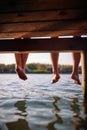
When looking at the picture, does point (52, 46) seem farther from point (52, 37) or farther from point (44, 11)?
point (44, 11)

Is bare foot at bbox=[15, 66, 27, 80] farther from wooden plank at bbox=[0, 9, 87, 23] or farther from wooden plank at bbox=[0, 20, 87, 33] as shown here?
wooden plank at bbox=[0, 9, 87, 23]

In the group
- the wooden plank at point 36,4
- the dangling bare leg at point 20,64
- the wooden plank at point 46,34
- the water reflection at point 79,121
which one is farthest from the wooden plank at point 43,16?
the dangling bare leg at point 20,64

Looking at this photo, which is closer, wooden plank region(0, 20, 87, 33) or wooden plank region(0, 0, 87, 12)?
wooden plank region(0, 0, 87, 12)

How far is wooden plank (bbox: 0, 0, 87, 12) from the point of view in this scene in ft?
9.81

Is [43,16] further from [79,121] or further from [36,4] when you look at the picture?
[79,121]

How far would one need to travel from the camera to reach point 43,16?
3393mm

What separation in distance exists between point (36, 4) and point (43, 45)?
1766mm

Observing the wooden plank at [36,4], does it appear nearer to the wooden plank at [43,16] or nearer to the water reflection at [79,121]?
the wooden plank at [43,16]

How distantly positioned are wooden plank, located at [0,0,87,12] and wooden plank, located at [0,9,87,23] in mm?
126

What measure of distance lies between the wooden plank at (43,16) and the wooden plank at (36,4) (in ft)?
0.41

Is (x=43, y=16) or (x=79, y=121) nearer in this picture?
(x=43, y=16)

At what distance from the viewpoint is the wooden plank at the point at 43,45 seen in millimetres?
4738

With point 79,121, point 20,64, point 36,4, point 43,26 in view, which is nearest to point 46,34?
point 43,26

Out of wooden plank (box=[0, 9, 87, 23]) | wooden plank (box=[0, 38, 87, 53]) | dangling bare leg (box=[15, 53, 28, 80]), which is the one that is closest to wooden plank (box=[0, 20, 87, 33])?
wooden plank (box=[0, 9, 87, 23])
